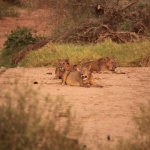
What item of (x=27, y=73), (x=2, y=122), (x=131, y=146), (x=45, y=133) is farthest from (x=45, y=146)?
(x=27, y=73)

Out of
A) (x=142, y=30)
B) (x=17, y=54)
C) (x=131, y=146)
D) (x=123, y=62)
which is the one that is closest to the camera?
(x=131, y=146)

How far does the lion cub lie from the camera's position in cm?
1286

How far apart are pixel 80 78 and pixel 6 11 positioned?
25.0m

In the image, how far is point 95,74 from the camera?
51.5ft

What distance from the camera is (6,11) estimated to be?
37.3 m

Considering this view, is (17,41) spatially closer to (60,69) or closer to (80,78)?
(60,69)

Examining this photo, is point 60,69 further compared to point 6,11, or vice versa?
point 6,11

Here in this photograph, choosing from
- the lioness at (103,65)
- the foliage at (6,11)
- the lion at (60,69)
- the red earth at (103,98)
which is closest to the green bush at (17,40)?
the red earth at (103,98)

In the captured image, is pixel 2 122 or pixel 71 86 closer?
pixel 2 122

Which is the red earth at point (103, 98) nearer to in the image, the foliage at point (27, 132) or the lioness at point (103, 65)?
the lioness at point (103, 65)

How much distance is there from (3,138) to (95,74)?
32.7 ft

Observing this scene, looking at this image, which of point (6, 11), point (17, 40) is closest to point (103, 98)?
point (17, 40)

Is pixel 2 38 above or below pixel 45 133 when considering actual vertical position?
below

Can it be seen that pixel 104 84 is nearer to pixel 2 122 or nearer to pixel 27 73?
pixel 27 73
